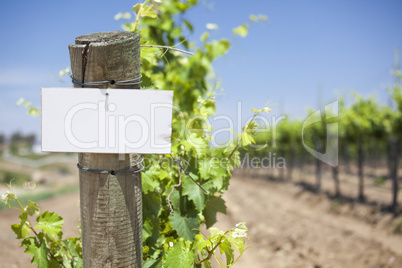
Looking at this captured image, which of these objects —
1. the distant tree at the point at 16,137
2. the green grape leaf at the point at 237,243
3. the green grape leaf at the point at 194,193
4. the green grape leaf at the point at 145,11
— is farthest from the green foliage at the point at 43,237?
the distant tree at the point at 16,137

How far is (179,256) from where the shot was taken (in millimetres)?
1558

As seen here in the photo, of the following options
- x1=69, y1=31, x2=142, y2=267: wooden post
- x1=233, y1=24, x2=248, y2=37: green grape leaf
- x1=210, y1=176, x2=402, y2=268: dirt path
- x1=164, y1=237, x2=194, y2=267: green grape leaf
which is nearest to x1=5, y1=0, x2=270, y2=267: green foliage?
x1=164, y1=237, x2=194, y2=267: green grape leaf

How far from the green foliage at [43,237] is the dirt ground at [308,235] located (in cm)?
165

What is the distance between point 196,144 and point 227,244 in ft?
2.23

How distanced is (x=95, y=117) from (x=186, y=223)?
0.85 meters

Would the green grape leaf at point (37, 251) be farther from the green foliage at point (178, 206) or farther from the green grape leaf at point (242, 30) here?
the green grape leaf at point (242, 30)

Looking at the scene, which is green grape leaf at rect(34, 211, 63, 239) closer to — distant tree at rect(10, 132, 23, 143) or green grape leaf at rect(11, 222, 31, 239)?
green grape leaf at rect(11, 222, 31, 239)

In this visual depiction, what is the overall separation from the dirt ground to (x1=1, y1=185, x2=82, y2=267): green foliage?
1.65m

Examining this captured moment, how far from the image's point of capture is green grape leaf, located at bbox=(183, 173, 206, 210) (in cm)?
181

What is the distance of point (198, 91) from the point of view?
141 inches

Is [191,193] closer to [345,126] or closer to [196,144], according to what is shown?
[196,144]

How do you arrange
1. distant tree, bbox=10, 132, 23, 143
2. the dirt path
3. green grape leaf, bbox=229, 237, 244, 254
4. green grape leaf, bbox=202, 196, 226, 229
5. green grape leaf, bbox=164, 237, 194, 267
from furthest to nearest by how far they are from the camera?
distant tree, bbox=10, 132, 23, 143 → the dirt path → green grape leaf, bbox=202, 196, 226, 229 → green grape leaf, bbox=164, 237, 194, 267 → green grape leaf, bbox=229, 237, 244, 254

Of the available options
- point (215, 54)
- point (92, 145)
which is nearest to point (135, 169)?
point (92, 145)

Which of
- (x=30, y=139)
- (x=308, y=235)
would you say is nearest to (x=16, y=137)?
(x=30, y=139)
